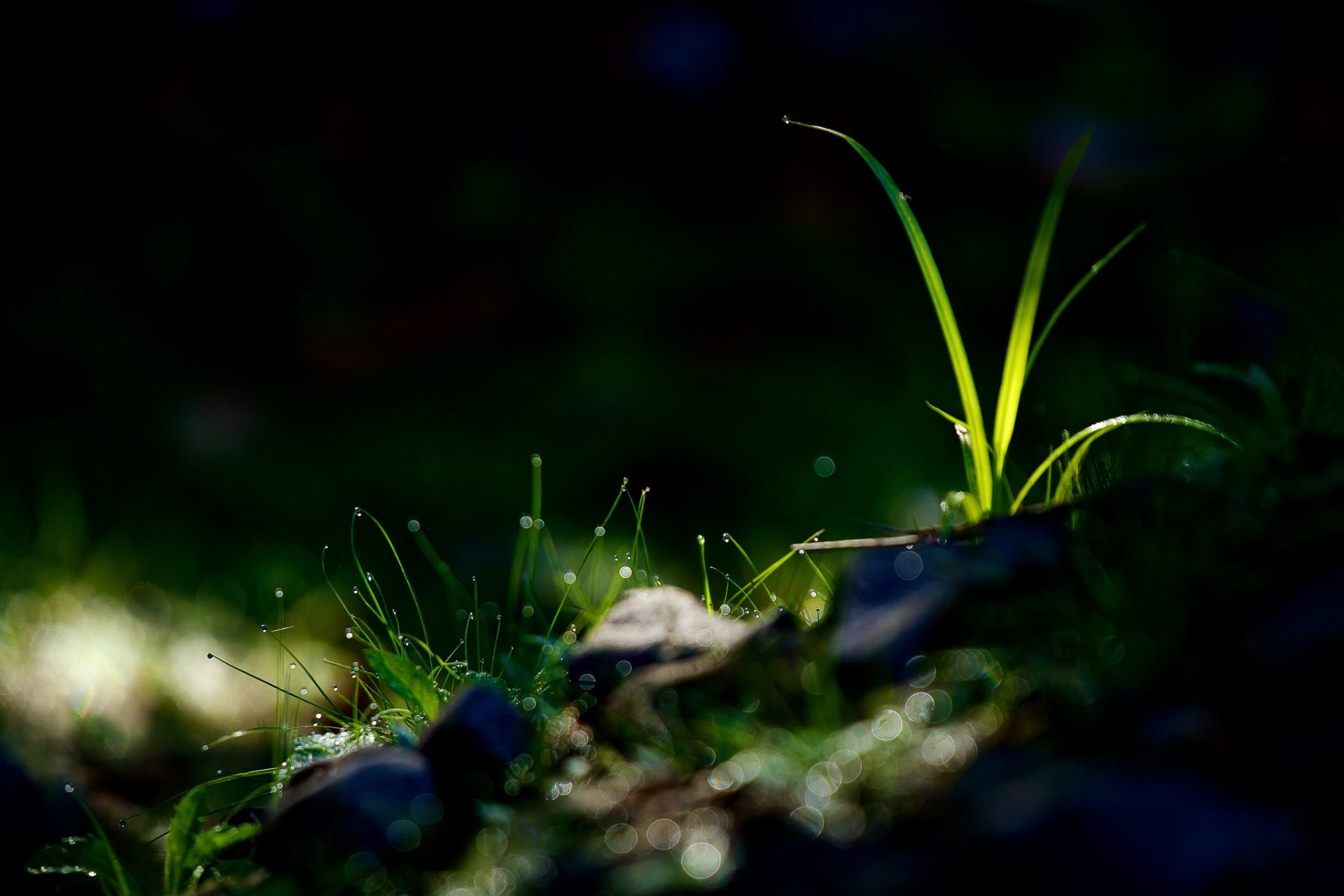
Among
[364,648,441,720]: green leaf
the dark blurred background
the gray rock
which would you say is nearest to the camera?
the gray rock

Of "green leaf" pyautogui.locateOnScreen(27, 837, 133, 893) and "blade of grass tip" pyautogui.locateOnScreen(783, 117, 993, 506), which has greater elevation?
"blade of grass tip" pyautogui.locateOnScreen(783, 117, 993, 506)

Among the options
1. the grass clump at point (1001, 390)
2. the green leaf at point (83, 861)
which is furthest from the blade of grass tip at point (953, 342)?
the green leaf at point (83, 861)

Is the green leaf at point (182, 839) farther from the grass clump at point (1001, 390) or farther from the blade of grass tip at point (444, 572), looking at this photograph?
the grass clump at point (1001, 390)

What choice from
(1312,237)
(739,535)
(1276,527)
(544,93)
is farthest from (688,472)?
(1276,527)

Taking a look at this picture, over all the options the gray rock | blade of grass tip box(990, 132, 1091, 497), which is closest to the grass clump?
blade of grass tip box(990, 132, 1091, 497)

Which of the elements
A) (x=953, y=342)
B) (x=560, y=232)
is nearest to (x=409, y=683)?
(x=953, y=342)

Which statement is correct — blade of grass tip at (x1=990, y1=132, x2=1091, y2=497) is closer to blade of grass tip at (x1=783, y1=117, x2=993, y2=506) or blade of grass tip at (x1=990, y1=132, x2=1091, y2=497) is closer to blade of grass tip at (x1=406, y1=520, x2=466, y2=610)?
blade of grass tip at (x1=783, y1=117, x2=993, y2=506)

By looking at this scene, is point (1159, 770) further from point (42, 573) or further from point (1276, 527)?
point (42, 573)
